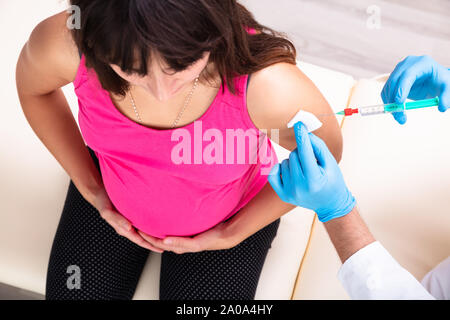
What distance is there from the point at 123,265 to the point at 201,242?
263 millimetres

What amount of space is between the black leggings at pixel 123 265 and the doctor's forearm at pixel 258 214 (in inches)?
3.3

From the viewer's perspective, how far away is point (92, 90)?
963 millimetres

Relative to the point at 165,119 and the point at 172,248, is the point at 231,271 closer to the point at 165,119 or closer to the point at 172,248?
the point at 172,248

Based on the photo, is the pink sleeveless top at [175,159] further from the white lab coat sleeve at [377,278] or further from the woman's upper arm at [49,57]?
the white lab coat sleeve at [377,278]

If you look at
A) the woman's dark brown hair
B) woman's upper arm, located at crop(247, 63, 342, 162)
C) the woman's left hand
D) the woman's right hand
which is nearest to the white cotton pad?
woman's upper arm, located at crop(247, 63, 342, 162)

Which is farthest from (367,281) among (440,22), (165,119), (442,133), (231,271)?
(440,22)

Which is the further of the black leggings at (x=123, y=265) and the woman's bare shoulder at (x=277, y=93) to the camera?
the black leggings at (x=123, y=265)

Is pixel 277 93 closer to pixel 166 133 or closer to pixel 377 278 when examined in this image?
pixel 166 133

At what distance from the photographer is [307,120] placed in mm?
891

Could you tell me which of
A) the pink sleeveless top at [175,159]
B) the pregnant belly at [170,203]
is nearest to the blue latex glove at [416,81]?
the pink sleeveless top at [175,159]

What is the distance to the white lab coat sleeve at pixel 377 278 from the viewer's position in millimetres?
862

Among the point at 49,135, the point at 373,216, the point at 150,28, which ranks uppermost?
the point at 150,28

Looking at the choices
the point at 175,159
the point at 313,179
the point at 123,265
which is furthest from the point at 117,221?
the point at 313,179

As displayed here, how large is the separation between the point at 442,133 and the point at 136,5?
104 cm
